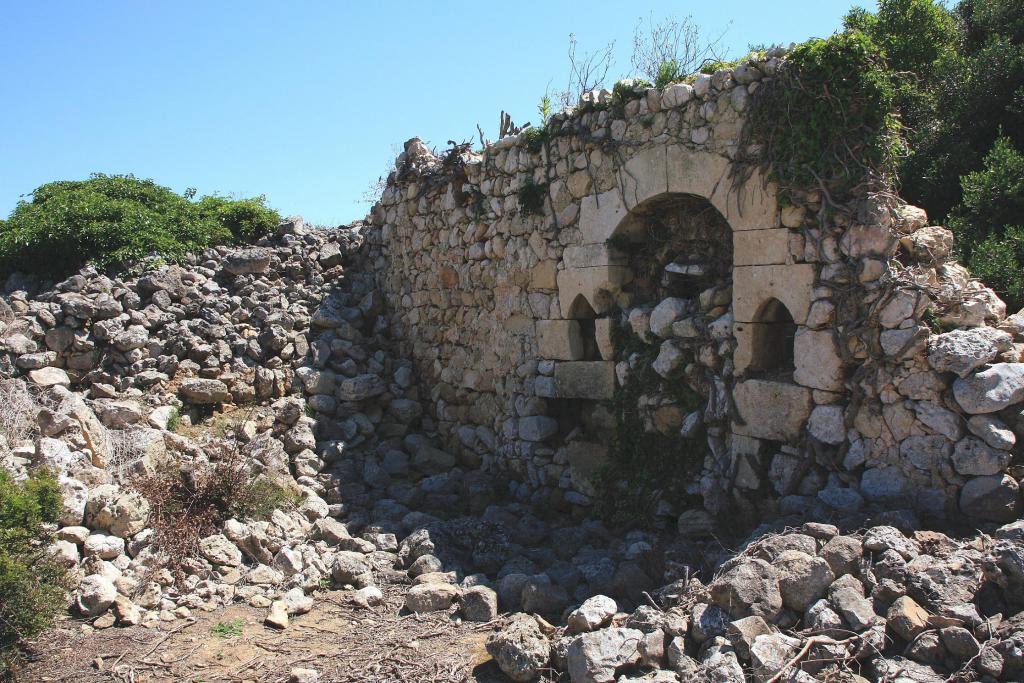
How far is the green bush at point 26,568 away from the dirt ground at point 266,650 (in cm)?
23

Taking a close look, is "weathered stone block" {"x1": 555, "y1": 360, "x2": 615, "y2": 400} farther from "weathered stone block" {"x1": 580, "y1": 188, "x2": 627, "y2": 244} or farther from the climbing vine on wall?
the climbing vine on wall

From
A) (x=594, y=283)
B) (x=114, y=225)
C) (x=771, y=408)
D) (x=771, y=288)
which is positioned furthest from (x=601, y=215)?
(x=114, y=225)

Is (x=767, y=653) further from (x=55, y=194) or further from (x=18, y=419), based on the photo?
(x=55, y=194)

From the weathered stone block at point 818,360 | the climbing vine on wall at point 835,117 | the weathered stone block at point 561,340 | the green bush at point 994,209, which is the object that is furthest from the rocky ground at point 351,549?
the green bush at point 994,209

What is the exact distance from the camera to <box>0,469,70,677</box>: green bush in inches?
165

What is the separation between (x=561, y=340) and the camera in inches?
→ 278

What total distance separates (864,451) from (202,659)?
3.99 metres

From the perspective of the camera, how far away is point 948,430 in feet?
14.6

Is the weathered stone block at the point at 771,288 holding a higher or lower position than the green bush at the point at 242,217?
lower

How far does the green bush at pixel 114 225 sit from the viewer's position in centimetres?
838

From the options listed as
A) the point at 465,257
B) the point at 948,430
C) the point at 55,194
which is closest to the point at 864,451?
the point at 948,430

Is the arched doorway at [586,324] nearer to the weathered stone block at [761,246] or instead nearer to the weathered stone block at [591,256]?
the weathered stone block at [591,256]

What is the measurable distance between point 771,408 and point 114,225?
6.90 meters

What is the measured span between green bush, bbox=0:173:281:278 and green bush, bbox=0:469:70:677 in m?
4.20
